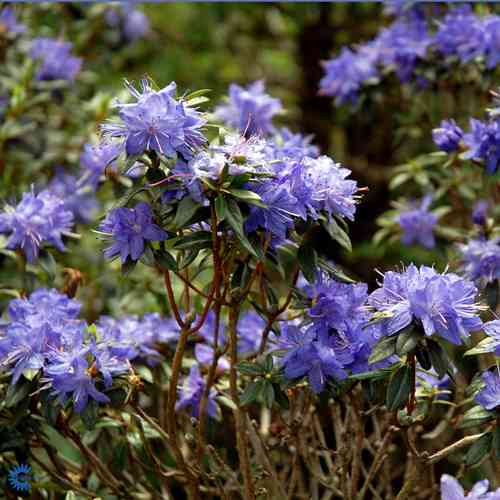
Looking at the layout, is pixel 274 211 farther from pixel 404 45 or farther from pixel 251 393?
pixel 404 45

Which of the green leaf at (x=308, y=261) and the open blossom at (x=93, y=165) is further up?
the open blossom at (x=93, y=165)

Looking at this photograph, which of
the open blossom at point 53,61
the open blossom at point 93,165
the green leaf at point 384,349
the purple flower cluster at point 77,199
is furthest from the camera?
the open blossom at point 53,61

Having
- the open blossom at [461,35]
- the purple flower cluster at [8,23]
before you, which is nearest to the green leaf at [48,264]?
the purple flower cluster at [8,23]

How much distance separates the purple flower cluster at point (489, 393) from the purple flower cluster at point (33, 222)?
96cm

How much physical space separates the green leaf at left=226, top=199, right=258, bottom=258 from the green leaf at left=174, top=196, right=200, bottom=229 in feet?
0.20

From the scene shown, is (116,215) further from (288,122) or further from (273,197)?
(288,122)

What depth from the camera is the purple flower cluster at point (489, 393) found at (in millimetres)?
1472

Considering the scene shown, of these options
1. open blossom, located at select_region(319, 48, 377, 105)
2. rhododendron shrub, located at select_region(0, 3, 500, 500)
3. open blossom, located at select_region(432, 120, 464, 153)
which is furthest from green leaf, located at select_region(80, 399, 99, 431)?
open blossom, located at select_region(319, 48, 377, 105)

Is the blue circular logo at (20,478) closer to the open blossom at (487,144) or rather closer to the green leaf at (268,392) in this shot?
the green leaf at (268,392)

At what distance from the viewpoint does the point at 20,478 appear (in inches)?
69.4

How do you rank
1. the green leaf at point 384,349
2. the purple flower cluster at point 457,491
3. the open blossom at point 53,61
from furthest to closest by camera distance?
the open blossom at point 53,61
the green leaf at point 384,349
the purple flower cluster at point 457,491

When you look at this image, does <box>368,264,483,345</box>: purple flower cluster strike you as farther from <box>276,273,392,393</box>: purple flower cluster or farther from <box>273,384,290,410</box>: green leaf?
<box>273,384,290,410</box>: green leaf

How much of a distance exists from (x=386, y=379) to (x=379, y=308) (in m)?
0.21

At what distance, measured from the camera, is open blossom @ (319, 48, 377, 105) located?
2594 millimetres
